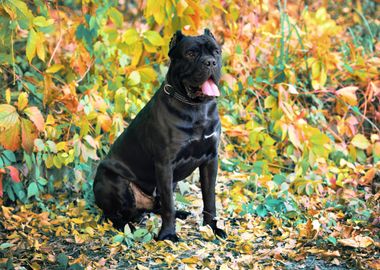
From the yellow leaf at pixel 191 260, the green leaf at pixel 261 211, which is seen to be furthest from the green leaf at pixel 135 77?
the yellow leaf at pixel 191 260

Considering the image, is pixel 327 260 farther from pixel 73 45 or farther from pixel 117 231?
pixel 73 45

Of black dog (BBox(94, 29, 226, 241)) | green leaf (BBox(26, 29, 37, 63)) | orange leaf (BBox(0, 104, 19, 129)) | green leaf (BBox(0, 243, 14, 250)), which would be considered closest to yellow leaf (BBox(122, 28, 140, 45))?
black dog (BBox(94, 29, 226, 241))

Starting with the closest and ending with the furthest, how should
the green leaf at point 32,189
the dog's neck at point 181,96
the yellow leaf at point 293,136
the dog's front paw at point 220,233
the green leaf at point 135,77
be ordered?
the dog's neck at point 181,96 < the dog's front paw at point 220,233 < the green leaf at point 32,189 < the yellow leaf at point 293,136 < the green leaf at point 135,77

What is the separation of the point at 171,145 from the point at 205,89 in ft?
1.20

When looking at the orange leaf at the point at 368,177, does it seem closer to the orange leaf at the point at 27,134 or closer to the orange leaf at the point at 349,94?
the orange leaf at the point at 349,94

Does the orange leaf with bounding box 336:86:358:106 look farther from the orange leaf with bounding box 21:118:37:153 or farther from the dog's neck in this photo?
the orange leaf with bounding box 21:118:37:153

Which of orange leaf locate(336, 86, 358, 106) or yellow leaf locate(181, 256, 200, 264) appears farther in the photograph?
orange leaf locate(336, 86, 358, 106)

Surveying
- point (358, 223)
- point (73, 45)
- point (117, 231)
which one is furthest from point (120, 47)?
point (358, 223)

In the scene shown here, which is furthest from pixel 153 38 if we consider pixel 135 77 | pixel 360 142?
pixel 360 142

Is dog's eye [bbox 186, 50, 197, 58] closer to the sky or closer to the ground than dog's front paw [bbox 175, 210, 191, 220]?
closer to the sky

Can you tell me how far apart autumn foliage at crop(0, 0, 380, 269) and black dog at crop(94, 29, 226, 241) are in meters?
0.16

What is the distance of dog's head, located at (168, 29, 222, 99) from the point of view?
10.8 ft

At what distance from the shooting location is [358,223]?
12.5 ft

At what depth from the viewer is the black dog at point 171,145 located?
11.1 ft
